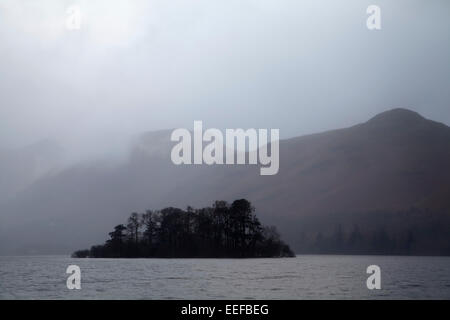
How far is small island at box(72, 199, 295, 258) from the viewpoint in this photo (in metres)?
96.8

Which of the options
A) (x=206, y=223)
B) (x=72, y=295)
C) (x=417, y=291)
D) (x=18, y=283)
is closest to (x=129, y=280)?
(x=18, y=283)

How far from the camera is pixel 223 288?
1497 inches

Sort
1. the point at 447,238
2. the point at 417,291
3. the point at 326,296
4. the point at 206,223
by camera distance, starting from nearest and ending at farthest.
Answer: the point at 326,296 < the point at 417,291 < the point at 206,223 < the point at 447,238

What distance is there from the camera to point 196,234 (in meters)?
97.8

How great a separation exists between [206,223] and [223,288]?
59.5 meters

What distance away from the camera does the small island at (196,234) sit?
96.8 m
